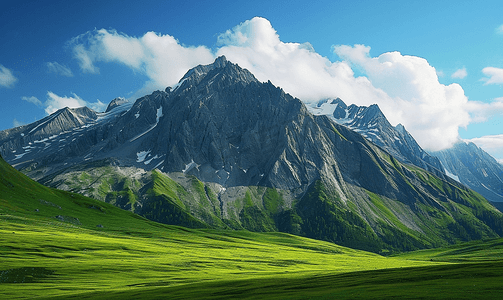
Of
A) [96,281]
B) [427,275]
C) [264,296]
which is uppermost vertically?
[427,275]

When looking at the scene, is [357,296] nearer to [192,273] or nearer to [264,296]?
[264,296]

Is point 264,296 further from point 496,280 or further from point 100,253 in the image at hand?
point 100,253

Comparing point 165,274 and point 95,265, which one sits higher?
point 95,265

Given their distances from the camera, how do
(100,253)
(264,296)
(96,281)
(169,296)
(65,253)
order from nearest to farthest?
(264,296) < (169,296) < (96,281) < (65,253) < (100,253)

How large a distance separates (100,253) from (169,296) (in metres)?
60.8

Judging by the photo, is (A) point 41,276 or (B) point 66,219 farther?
(B) point 66,219

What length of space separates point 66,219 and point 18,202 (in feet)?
80.5

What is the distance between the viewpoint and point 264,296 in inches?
1797

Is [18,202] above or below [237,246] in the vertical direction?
above

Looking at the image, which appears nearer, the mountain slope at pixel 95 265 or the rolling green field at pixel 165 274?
the rolling green field at pixel 165 274

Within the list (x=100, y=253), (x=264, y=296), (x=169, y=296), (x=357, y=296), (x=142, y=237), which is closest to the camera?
(x=357, y=296)

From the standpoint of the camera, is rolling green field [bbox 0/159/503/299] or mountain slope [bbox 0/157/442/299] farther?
mountain slope [bbox 0/157/442/299]

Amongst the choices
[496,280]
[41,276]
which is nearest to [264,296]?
[496,280]

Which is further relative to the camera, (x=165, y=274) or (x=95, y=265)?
(x=165, y=274)
